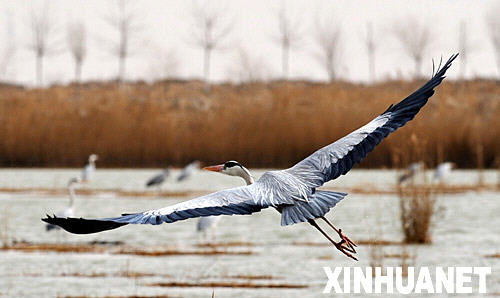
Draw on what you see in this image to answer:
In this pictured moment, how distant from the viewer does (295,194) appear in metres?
5.74

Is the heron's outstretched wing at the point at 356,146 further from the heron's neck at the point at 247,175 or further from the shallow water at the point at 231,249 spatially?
the shallow water at the point at 231,249

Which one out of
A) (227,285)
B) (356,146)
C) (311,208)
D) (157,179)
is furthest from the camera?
(157,179)

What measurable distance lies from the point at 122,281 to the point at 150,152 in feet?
47.9

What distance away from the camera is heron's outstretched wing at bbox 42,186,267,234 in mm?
5012

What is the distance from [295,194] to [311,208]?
0.18m

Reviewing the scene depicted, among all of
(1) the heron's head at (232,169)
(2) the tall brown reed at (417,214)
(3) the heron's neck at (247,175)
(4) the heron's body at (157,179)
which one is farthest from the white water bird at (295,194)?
(4) the heron's body at (157,179)

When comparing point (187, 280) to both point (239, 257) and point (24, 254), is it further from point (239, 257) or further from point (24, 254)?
point (24, 254)

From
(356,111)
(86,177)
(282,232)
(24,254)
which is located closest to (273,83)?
(356,111)

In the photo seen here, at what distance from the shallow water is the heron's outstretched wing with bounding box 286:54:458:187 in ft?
7.31

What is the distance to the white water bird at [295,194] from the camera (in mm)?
5109

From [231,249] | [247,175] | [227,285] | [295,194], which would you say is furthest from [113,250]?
[295,194]

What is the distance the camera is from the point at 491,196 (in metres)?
17.9

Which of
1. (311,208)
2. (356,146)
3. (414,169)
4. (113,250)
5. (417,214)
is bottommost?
(113,250)

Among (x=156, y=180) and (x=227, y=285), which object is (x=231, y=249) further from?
(x=156, y=180)
